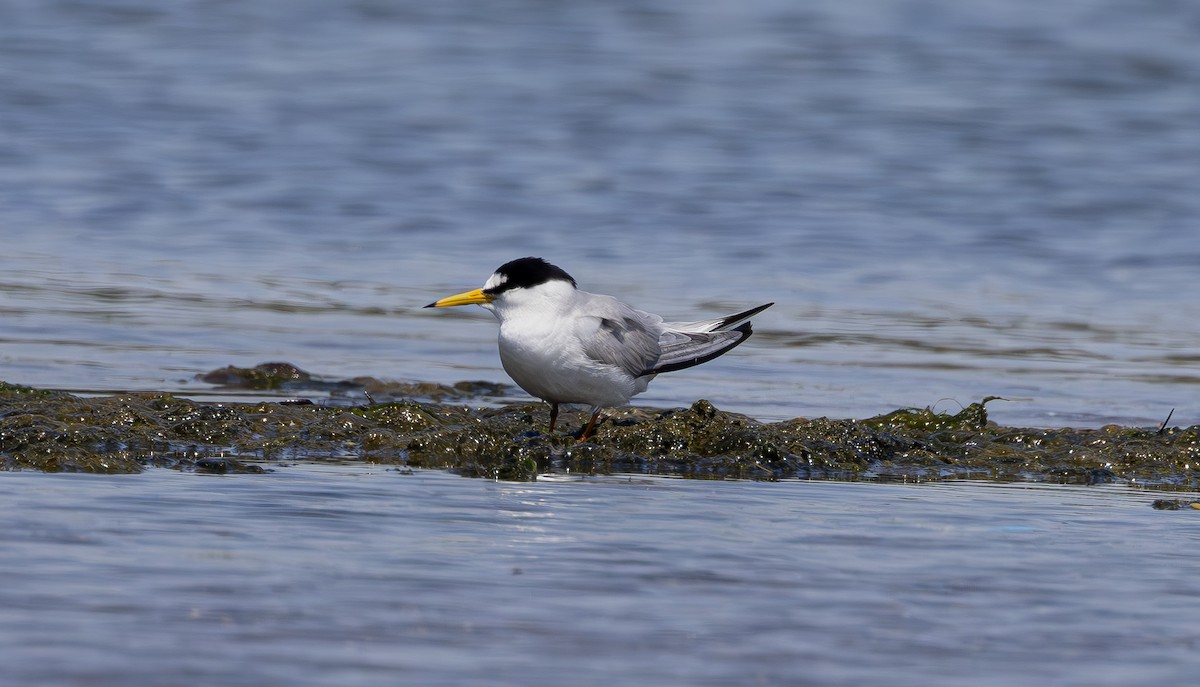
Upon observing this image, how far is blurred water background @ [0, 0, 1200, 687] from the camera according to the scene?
380cm

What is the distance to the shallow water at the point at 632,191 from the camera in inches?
362

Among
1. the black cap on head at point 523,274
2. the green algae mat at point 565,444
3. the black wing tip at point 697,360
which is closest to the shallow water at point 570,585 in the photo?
the green algae mat at point 565,444

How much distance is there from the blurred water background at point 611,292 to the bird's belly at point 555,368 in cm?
68

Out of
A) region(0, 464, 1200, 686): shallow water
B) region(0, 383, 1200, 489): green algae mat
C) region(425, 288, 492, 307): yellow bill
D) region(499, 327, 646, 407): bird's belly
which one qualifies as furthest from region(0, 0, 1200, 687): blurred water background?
region(425, 288, 492, 307): yellow bill

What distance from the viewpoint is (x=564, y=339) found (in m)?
6.27

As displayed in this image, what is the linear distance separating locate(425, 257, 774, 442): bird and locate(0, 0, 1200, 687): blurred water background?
0.70 metres

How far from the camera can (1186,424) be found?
7.83 m

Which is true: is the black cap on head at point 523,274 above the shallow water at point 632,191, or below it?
below

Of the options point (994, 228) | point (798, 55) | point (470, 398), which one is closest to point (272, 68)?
point (798, 55)

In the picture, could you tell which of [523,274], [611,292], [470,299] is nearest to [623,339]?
[523,274]

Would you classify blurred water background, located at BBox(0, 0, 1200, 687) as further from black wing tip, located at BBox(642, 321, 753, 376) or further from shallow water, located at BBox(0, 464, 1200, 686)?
black wing tip, located at BBox(642, 321, 753, 376)

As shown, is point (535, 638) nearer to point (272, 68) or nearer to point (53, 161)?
point (53, 161)

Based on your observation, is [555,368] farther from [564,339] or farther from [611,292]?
[611,292]

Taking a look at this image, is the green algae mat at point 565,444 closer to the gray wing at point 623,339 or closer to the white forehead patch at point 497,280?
the gray wing at point 623,339
